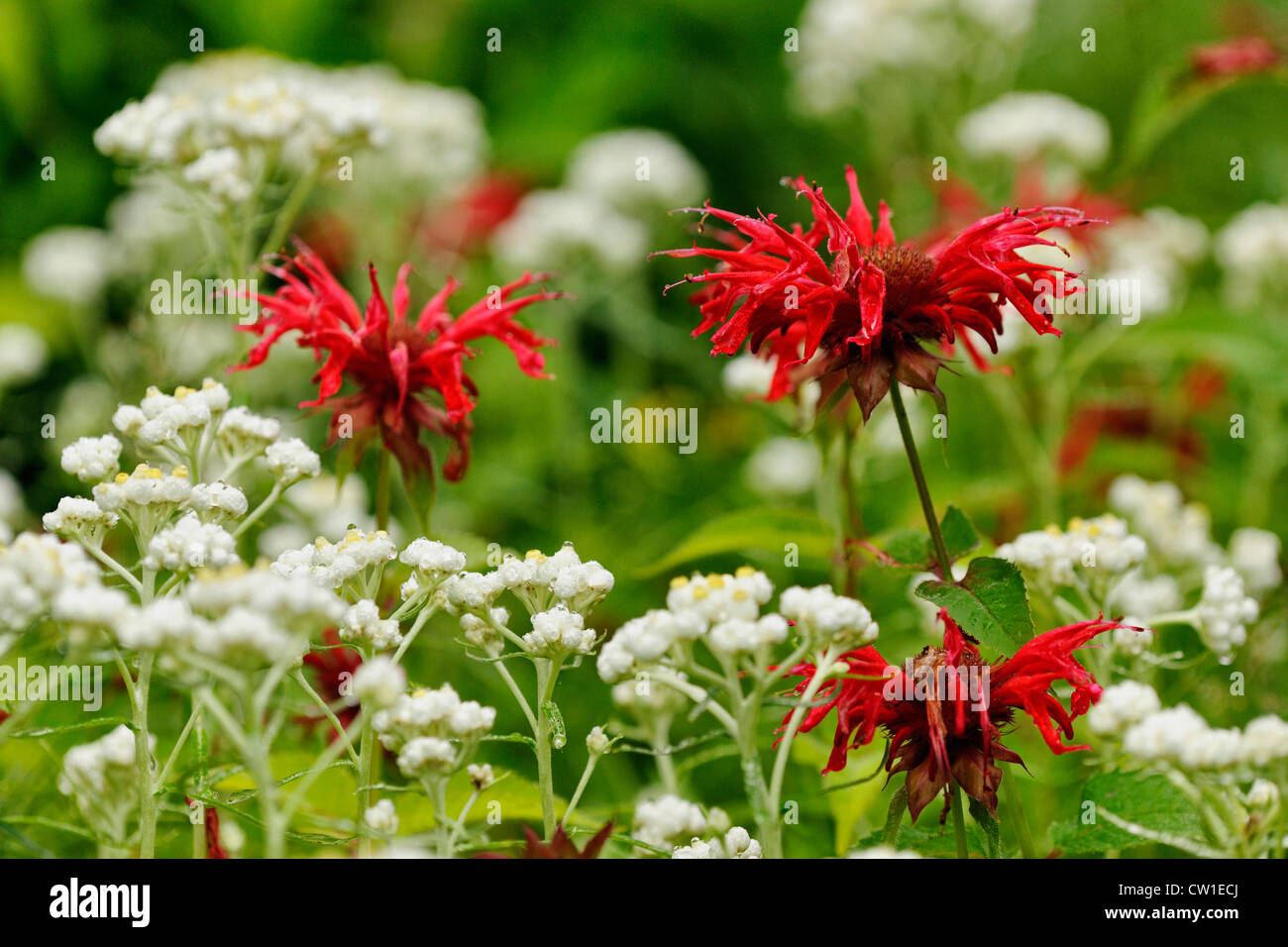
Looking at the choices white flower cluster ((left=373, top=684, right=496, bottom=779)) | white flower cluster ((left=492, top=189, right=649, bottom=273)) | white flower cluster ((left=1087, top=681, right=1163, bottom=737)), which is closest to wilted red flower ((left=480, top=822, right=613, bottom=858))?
white flower cluster ((left=373, top=684, right=496, bottom=779))

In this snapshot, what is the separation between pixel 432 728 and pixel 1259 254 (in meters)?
1.84

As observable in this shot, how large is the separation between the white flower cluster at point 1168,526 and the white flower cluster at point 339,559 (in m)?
1.07

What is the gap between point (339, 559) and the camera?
1028 mm

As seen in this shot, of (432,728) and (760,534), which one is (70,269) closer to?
(760,534)

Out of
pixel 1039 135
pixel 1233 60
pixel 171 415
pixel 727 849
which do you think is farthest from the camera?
pixel 1039 135

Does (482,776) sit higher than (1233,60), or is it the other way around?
(1233,60)

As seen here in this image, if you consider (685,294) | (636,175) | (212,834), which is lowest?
(212,834)

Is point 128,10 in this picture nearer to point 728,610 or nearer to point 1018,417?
point 1018,417

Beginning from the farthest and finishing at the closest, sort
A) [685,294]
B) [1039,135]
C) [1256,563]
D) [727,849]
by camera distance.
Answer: [685,294], [1039,135], [1256,563], [727,849]

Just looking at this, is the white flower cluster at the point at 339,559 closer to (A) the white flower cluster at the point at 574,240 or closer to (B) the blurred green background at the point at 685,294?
(B) the blurred green background at the point at 685,294

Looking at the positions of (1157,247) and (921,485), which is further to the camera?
(1157,247)

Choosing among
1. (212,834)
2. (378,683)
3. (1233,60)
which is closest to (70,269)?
(212,834)

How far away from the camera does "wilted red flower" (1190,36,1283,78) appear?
1.74 metres
